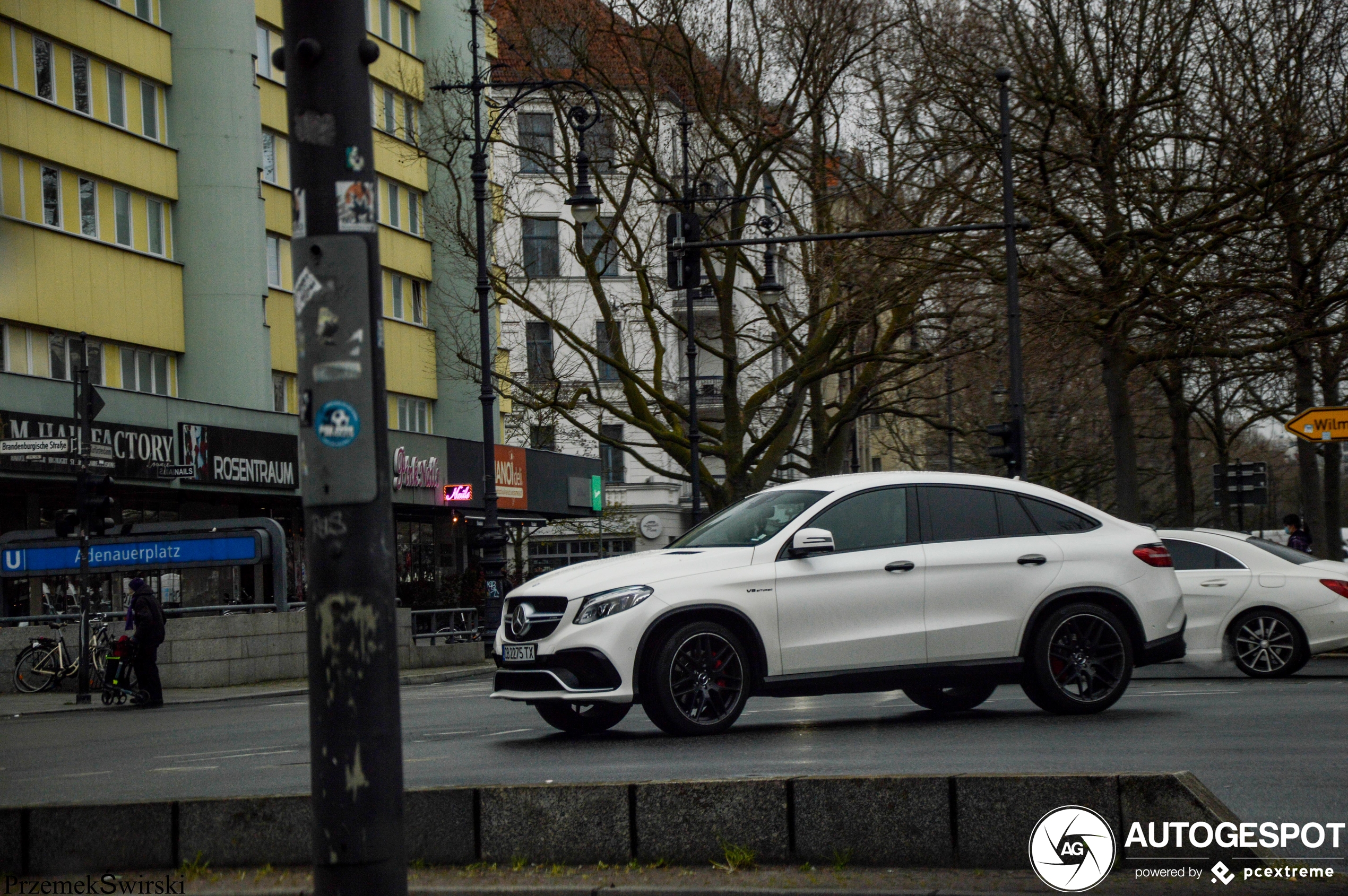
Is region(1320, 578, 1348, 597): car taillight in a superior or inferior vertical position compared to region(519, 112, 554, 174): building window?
inferior

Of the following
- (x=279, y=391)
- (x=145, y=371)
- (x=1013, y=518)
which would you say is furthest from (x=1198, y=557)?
(x=279, y=391)

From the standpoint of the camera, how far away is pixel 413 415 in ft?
144

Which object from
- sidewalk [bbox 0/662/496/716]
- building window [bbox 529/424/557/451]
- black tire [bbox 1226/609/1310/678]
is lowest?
sidewalk [bbox 0/662/496/716]

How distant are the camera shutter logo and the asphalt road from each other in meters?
1.56

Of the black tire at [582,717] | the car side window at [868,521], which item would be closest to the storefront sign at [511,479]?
the black tire at [582,717]

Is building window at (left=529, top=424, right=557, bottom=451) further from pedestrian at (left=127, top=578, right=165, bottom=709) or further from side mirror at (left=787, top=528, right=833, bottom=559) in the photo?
side mirror at (left=787, top=528, right=833, bottom=559)

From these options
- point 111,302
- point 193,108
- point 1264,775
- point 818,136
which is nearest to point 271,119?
point 193,108

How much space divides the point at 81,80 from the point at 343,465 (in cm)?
3075

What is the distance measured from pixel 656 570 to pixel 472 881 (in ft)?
14.2

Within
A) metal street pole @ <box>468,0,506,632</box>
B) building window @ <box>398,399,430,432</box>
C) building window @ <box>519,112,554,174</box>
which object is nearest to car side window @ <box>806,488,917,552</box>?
metal street pole @ <box>468,0,506,632</box>

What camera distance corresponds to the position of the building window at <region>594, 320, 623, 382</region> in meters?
32.5

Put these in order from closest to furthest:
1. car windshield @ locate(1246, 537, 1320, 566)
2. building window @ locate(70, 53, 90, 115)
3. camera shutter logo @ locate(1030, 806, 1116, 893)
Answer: camera shutter logo @ locate(1030, 806, 1116, 893)
car windshield @ locate(1246, 537, 1320, 566)
building window @ locate(70, 53, 90, 115)

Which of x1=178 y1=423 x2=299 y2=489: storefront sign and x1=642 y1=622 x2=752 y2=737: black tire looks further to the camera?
x1=178 y1=423 x2=299 y2=489: storefront sign

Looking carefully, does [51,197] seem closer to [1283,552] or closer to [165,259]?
[165,259]
